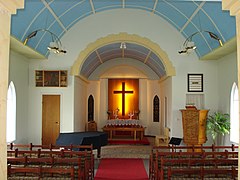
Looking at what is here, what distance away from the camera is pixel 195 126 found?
11.5 meters

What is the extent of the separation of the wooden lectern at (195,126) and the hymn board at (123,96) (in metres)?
7.16

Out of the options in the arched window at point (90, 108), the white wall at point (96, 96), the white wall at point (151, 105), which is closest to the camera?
the arched window at point (90, 108)

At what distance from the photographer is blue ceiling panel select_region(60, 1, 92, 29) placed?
36.9 ft

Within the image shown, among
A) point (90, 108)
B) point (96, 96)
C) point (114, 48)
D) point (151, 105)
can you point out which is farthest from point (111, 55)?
point (151, 105)

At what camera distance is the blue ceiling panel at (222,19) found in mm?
9031

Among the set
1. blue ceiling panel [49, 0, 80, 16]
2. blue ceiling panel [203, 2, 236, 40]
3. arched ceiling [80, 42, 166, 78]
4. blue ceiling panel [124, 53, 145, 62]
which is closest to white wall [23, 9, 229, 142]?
arched ceiling [80, 42, 166, 78]

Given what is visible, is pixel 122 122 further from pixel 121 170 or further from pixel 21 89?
pixel 121 170

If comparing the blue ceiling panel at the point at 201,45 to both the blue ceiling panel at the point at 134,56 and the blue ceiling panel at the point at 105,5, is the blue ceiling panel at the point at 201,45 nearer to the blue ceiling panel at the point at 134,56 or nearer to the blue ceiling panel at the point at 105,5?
the blue ceiling panel at the point at 105,5

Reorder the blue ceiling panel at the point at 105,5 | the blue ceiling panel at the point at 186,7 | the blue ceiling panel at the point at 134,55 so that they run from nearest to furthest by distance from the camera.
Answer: the blue ceiling panel at the point at 186,7, the blue ceiling panel at the point at 105,5, the blue ceiling panel at the point at 134,55

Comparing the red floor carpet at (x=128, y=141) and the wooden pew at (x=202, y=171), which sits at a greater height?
the wooden pew at (x=202, y=171)

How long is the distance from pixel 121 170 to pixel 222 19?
17.8ft

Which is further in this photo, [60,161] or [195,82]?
[195,82]

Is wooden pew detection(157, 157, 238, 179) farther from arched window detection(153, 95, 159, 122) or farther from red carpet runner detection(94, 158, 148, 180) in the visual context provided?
arched window detection(153, 95, 159, 122)

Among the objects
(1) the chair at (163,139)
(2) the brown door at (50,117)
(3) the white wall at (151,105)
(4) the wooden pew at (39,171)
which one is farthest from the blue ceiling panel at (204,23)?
(3) the white wall at (151,105)
